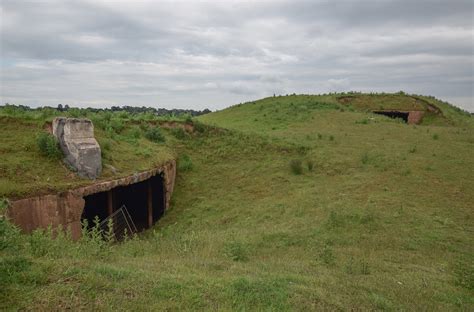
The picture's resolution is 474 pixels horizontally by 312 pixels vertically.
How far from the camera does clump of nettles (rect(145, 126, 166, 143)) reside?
599 inches

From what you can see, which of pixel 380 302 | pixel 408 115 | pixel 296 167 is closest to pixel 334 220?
pixel 380 302

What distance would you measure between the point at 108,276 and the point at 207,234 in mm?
4244

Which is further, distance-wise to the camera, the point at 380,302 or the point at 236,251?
the point at 236,251

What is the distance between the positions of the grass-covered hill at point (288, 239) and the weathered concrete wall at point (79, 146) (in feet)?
7.56

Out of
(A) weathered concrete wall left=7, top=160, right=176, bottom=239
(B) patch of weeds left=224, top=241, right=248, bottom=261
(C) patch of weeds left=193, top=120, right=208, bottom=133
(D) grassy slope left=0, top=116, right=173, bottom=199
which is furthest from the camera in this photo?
(C) patch of weeds left=193, top=120, right=208, bottom=133

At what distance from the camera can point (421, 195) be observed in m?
10.2

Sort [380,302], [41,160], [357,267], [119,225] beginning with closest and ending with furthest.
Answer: [380,302] < [357,267] < [41,160] < [119,225]

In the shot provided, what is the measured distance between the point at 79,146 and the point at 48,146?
812mm

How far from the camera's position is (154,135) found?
1534 centimetres

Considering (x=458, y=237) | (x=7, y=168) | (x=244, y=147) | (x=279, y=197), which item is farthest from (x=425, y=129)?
(x=7, y=168)

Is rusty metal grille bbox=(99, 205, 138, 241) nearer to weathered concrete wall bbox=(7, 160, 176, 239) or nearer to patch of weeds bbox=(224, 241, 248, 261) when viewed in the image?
weathered concrete wall bbox=(7, 160, 176, 239)

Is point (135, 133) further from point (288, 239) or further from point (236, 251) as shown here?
point (236, 251)

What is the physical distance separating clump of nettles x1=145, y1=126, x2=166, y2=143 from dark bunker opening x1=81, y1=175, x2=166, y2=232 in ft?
7.48

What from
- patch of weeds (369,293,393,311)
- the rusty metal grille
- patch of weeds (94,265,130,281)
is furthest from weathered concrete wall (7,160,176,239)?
patch of weeds (369,293,393,311)
